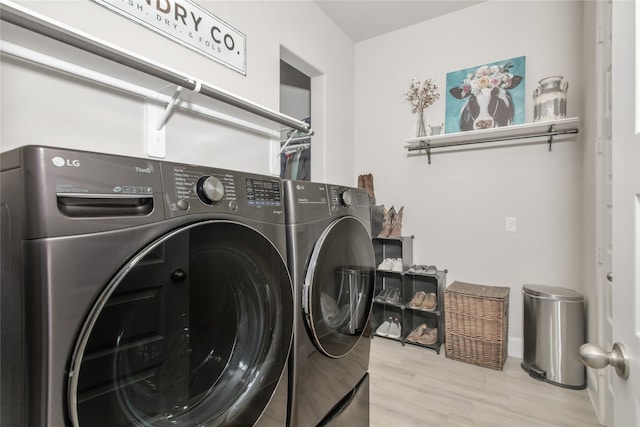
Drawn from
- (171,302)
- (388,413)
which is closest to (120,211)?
(171,302)

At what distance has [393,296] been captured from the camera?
2.65m

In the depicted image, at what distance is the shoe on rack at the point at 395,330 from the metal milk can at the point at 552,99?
6.17 ft

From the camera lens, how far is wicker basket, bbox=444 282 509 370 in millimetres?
2133

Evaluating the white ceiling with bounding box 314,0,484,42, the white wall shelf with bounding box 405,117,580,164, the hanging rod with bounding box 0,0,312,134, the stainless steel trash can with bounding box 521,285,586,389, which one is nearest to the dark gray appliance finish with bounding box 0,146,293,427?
the hanging rod with bounding box 0,0,312,134

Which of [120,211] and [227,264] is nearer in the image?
[120,211]

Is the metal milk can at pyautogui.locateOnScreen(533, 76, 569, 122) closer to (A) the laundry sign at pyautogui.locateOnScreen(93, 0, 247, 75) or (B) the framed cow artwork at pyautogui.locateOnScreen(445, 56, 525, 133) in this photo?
(B) the framed cow artwork at pyautogui.locateOnScreen(445, 56, 525, 133)

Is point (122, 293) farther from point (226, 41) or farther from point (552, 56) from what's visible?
point (552, 56)

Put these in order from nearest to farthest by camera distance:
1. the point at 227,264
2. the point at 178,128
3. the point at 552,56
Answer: the point at 227,264 < the point at 178,128 < the point at 552,56

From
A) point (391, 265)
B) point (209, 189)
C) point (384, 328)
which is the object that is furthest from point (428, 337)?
point (209, 189)

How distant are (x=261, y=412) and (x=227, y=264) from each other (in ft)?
1.42

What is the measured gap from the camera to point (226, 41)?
5.60 feet

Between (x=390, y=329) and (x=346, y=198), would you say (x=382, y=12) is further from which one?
(x=390, y=329)

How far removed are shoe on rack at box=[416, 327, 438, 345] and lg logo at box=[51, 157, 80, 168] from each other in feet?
8.22

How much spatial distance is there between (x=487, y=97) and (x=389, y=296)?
1.80 m
